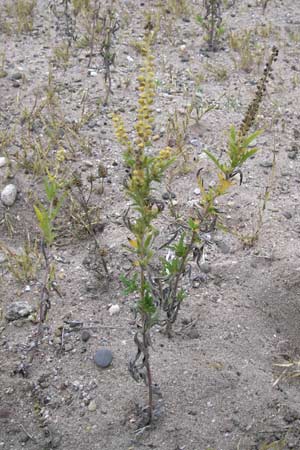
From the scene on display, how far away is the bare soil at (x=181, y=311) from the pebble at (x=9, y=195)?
0.05 metres

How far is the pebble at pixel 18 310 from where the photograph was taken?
299cm

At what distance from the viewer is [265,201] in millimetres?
3430

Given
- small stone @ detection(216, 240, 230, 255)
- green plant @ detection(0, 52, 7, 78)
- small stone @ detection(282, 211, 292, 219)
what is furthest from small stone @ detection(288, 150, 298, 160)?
green plant @ detection(0, 52, 7, 78)

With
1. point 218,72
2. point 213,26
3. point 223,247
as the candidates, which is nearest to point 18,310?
point 223,247

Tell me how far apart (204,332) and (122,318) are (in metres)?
0.41

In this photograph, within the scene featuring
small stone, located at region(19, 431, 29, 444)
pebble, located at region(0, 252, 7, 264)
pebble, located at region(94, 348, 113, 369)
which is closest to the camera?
small stone, located at region(19, 431, 29, 444)

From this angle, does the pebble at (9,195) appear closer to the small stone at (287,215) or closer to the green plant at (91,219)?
the green plant at (91,219)

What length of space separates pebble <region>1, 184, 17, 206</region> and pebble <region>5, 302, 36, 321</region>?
31.3 inches

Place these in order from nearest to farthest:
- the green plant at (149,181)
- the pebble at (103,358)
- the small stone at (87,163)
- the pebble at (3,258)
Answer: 1. the green plant at (149,181)
2. the pebble at (103,358)
3. the pebble at (3,258)
4. the small stone at (87,163)

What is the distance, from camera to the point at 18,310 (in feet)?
9.86

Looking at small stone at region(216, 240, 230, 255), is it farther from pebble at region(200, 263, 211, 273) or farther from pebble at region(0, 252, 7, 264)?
pebble at region(0, 252, 7, 264)

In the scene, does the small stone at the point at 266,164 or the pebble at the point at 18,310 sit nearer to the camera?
the pebble at the point at 18,310

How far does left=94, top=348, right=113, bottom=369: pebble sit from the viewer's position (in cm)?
279

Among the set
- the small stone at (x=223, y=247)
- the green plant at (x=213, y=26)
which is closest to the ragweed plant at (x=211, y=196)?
the small stone at (x=223, y=247)
